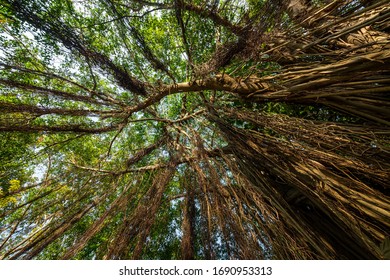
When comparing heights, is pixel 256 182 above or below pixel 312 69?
below

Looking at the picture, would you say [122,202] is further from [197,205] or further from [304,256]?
[304,256]

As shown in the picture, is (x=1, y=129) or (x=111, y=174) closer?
(x=1, y=129)

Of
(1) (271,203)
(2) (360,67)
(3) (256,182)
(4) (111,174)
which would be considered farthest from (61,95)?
(2) (360,67)

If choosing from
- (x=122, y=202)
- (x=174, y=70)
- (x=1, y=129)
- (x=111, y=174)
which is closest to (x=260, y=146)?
(x=122, y=202)

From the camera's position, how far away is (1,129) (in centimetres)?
149

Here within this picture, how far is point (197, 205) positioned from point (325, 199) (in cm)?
114

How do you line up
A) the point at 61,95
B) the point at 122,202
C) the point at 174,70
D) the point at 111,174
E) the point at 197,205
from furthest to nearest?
the point at 174,70 → the point at 111,174 → the point at 197,205 → the point at 122,202 → the point at 61,95

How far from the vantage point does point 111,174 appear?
222cm

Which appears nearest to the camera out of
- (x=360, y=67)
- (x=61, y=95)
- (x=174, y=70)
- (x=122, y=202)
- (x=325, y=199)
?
(x=360, y=67)

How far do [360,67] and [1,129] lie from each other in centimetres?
238

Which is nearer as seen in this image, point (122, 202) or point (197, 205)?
point (122, 202)

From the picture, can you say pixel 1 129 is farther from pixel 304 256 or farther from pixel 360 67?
pixel 360 67

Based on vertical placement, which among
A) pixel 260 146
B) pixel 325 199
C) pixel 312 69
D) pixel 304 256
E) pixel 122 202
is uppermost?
pixel 312 69

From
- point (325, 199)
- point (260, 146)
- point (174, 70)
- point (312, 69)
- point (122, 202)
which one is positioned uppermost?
point (174, 70)
